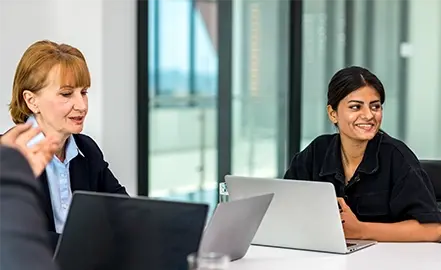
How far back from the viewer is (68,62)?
7.16 ft

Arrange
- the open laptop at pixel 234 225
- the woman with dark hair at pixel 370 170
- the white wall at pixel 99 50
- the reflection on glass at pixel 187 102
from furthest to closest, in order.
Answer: the reflection on glass at pixel 187 102 < the white wall at pixel 99 50 < the woman with dark hair at pixel 370 170 < the open laptop at pixel 234 225

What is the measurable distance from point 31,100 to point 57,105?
3.5 inches

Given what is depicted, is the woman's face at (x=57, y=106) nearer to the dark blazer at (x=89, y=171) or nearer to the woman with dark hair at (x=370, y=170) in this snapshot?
the dark blazer at (x=89, y=171)

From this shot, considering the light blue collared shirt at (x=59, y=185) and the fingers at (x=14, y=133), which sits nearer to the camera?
the fingers at (x=14, y=133)

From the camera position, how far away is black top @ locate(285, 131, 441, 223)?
226 cm

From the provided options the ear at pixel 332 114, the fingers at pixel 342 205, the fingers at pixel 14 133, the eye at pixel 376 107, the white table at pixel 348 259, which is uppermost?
the fingers at pixel 14 133

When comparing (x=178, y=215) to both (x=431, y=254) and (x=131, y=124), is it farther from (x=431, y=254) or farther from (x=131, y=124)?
(x=131, y=124)

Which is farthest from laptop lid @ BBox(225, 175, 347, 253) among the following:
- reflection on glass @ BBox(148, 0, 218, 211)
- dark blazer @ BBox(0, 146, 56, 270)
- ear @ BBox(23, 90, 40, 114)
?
reflection on glass @ BBox(148, 0, 218, 211)

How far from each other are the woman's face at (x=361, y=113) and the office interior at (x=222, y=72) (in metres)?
1.60

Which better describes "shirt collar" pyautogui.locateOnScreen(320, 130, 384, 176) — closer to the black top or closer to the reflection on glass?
the black top

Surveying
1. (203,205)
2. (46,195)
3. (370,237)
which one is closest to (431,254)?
(370,237)

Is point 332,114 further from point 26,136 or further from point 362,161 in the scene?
point 26,136

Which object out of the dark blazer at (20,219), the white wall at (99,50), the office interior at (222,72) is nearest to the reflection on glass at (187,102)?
the office interior at (222,72)

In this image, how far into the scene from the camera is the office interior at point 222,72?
360cm
